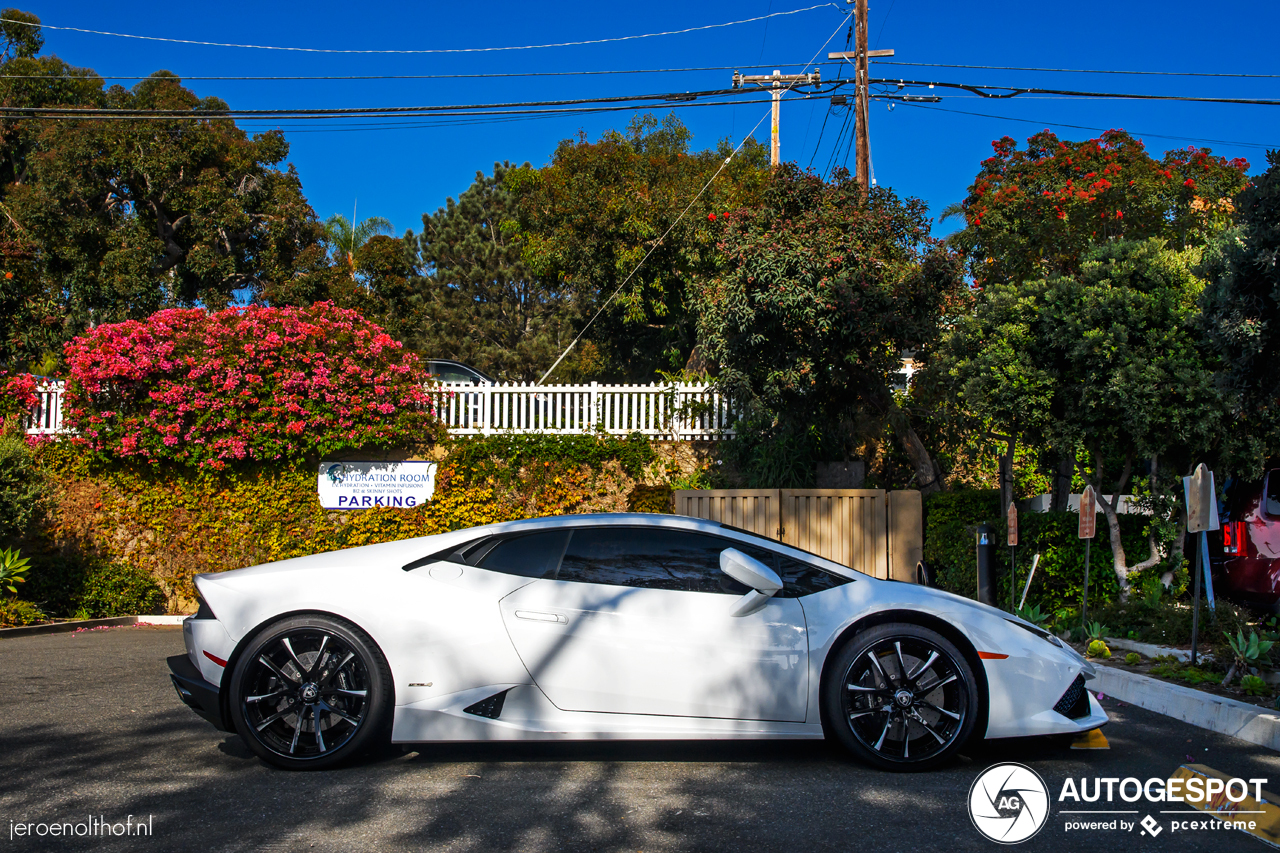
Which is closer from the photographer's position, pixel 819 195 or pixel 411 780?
pixel 411 780

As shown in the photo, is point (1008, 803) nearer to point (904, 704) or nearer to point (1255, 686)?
→ point (904, 704)

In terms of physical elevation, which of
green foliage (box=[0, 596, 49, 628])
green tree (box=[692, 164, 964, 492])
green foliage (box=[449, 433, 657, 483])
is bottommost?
green foliage (box=[0, 596, 49, 628])

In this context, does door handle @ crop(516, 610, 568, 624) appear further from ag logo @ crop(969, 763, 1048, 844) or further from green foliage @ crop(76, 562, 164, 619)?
green foliage @ crop(76, 562, 164, 619)

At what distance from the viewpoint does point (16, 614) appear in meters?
11.6

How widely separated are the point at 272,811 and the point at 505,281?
37.6 metres

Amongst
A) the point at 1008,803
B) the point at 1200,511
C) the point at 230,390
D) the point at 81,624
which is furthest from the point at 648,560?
the point at 81,624

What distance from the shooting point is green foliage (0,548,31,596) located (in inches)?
453

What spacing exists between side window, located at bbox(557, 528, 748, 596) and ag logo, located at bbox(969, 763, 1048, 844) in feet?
4.51

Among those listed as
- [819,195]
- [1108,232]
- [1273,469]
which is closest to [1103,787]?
[1273,469]

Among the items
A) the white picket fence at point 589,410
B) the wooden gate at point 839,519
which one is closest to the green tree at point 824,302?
the wooden gate at point 839,519

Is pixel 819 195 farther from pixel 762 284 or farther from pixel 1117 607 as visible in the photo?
pixel 1117 607

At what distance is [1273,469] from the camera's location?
8.37 m

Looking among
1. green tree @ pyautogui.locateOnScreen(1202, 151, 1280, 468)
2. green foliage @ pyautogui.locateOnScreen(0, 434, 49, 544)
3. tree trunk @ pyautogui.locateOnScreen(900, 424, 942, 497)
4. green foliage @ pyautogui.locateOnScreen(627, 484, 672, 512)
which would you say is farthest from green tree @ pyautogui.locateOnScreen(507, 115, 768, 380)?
green tree @ pyautogui.locateOnScreen(1202, 151, 1280, 468)

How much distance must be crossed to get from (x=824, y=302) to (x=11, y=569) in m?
10.7
